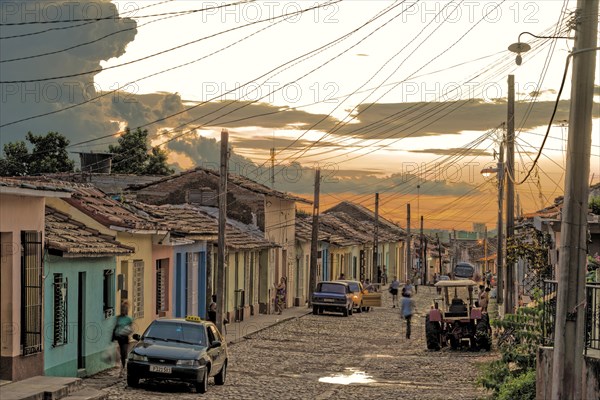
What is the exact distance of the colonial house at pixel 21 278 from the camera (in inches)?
818

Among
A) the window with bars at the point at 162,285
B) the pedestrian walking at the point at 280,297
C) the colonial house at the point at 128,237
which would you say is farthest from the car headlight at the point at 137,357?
the pedestrian walking at the point at 280,297

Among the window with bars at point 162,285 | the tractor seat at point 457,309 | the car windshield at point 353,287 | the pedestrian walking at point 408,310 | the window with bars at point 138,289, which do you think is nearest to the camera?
the window with bars at point 138,289

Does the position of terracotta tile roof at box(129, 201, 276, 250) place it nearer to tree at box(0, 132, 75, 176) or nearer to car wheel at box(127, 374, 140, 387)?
car wheel at box(127, 374, 140, 387)

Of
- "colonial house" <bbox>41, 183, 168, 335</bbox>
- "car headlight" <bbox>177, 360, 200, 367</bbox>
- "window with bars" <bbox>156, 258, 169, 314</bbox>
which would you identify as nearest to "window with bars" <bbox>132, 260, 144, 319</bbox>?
"colonial house" <bbox>41, 183, 168, 335</bbox>

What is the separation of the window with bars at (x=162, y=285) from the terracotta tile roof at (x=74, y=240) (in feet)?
21.7

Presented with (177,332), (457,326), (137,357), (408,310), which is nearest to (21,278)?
(137,357)

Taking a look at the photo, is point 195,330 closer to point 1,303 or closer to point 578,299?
point 1,303

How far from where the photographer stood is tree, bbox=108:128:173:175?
8062cm

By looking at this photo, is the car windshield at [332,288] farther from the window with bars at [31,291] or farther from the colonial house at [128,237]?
the window with bars at [31,291]

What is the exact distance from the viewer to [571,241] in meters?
13.4

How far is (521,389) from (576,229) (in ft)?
20.3

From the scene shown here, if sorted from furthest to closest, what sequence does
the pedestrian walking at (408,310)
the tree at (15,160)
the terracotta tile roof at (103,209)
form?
the tree at (15,160) < the pedestrian walking at (408,310) < the terracotta tile roof at (103,209)

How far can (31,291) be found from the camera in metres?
21.9

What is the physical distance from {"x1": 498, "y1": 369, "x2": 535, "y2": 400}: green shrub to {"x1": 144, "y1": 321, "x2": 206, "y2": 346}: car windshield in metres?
→ 6.86
